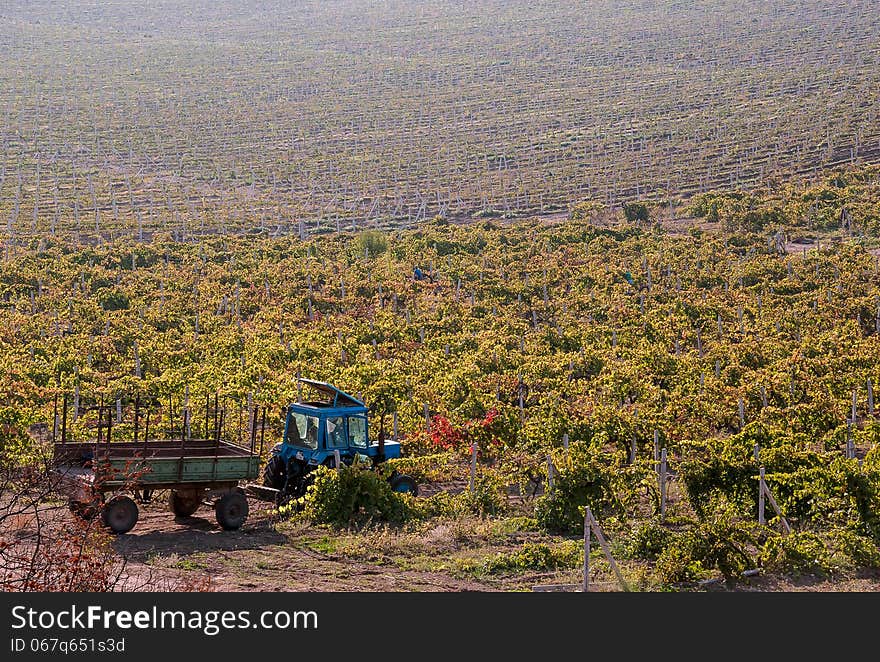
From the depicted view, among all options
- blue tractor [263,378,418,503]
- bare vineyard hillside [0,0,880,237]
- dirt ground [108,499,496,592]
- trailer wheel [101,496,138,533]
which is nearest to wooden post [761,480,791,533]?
dirt ground [108,499,496,592]

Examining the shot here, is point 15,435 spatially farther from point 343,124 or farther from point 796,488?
point 343,124

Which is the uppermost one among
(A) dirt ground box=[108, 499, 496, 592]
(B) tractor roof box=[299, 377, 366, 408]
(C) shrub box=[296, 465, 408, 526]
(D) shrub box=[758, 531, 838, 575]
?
(B) tractor roof box=[299, 377, 366, 408]

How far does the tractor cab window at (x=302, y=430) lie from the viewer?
16141 millimetres

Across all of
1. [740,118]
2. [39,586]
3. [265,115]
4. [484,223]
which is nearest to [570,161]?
[740,118]

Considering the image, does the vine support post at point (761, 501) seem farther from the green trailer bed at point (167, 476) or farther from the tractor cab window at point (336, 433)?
the green trailer bed at point (167, 476)

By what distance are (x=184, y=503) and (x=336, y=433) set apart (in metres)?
2.46

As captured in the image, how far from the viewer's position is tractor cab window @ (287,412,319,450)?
16.1m

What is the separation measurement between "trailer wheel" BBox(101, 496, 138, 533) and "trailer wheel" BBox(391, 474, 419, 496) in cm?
408

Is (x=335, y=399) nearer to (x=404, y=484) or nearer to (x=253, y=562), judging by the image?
(x=404, y=484)

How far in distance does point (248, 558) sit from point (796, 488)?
296 inches

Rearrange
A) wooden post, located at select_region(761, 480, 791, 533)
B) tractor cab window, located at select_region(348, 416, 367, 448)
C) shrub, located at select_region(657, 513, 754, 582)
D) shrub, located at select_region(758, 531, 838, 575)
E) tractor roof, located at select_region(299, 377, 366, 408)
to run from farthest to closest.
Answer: tractor cab window, located at select_region(348, 416, 367, 448) → tractor roof, located at select_region(299, 377, 366, 408) → wooden post, located at select_region(761, 480, 791, 533) → shrub, located at select_region(758, 531, 838, 575) → shrub, located at select_region(657, 513, 754, 582)

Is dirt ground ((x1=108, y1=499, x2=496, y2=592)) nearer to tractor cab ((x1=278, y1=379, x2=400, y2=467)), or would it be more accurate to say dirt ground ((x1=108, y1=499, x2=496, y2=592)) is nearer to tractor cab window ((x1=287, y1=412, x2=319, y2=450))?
tractor cab ((x1=278, y1=379, x2=400, y2=467))

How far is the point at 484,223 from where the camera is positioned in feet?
169

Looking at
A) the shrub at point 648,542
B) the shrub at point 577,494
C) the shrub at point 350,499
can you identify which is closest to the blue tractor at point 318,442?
the shrub at point 350,499
